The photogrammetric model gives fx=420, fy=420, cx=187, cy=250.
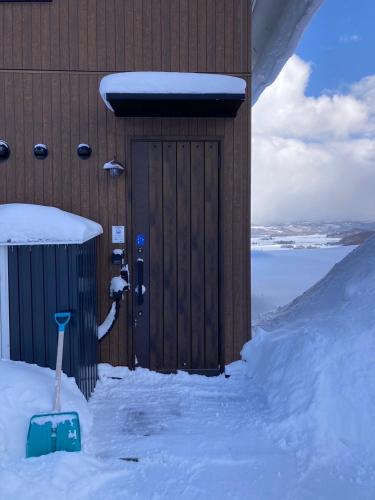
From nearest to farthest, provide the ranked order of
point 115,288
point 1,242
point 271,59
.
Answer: point 1,242, point 115,288, point 271,59

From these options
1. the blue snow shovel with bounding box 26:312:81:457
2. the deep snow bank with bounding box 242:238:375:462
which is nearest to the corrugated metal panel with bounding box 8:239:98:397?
the blue snow shovel with bounding box 26:312:81:457

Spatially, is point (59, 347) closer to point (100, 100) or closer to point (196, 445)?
point (196, 445)

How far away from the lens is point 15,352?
3516 mm

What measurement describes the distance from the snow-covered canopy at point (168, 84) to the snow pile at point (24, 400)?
2.53m

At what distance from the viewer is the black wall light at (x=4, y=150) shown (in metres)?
4.46

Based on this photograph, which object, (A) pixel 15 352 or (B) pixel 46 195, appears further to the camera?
(B) pixel 46 195

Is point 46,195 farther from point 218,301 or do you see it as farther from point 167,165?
point 218,301

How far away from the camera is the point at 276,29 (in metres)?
8.03

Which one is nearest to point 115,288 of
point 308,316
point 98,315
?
point 98,315

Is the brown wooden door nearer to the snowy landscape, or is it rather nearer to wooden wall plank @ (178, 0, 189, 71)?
the snowy landscape

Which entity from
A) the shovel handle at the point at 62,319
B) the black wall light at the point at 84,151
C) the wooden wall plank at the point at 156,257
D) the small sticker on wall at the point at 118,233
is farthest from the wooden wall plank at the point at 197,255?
the shovel handle at the point at 62,319

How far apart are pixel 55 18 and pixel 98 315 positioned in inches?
127

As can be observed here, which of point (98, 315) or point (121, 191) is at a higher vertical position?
point (121, 191)

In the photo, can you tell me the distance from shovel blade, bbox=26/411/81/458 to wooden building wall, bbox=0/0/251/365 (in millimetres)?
1762
